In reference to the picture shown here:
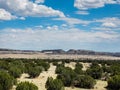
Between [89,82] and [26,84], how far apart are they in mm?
8669

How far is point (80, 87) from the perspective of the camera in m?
27.7

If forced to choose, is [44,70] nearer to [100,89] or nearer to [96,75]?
[96,75]

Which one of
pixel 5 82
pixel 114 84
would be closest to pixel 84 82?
pixel 114 84

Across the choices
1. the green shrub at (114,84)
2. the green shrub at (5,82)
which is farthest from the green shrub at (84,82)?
the green shrub at (5,82)

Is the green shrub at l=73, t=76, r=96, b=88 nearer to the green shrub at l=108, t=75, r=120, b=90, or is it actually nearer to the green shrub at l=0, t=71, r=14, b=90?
the green shrub at l=108, t=75, r=120, b=90

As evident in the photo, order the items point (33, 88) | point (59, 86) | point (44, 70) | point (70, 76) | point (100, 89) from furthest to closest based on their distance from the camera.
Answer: point (44, 70) → point (70, 76) → point (100, 89) → point (59, 86) → point (33, 88)

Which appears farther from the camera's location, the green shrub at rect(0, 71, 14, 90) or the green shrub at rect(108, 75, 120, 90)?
the green shrub at rect(108, 75, 120, 90)

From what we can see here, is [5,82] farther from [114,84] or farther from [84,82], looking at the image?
[114,84]

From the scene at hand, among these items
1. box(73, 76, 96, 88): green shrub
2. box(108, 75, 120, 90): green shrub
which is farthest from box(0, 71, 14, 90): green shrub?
box(108, 75, 120, 90): green shrub

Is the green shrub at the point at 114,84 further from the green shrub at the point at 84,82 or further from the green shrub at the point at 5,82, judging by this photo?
the green shrub at the point at 5,82

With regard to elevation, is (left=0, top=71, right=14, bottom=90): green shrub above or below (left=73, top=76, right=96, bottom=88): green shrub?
above

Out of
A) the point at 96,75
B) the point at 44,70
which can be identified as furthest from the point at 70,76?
the point at 44,70

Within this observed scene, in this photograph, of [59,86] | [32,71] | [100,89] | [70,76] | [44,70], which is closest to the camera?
[59,86]

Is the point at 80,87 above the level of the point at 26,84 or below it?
below
